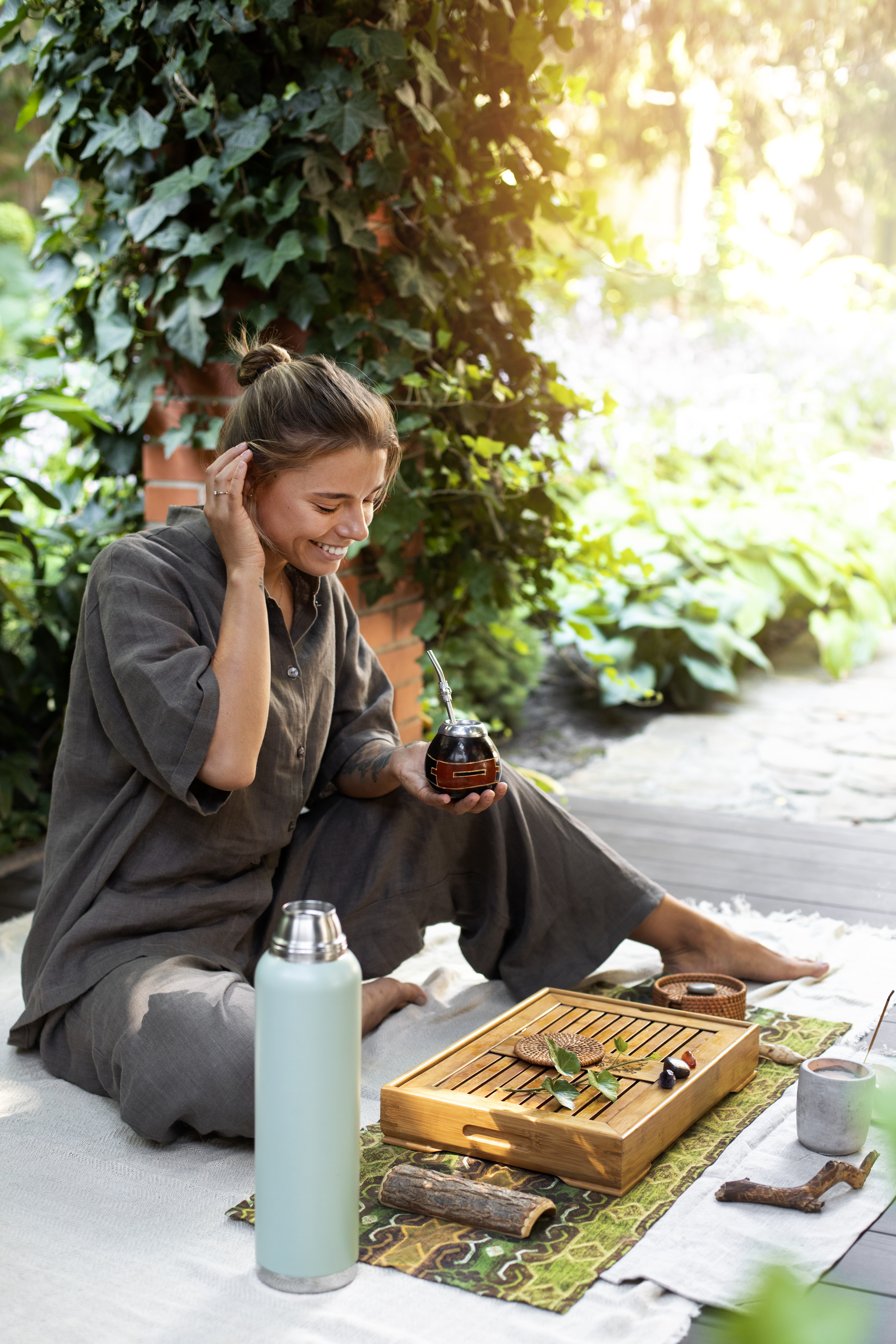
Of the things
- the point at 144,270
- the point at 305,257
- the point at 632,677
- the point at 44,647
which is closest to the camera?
the point at 305,257

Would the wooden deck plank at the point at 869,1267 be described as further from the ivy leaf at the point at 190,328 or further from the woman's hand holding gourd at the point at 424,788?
the ivy leaf at the point at 190,328

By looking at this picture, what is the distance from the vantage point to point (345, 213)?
8.14 ft

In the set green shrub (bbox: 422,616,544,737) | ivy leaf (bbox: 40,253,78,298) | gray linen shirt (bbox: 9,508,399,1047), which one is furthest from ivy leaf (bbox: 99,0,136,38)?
green shrub (bbox: 422,616,544,737)

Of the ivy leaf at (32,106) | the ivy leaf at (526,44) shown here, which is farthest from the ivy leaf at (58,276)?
the ivy leaf at (526,44)

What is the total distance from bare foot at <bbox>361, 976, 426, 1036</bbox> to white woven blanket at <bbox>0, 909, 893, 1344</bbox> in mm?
124

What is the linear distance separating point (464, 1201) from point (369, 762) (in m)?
0.74

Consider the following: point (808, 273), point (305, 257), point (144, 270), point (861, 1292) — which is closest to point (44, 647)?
point (144, 270)

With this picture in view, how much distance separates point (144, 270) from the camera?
8.86ft

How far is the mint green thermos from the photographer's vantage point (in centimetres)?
119

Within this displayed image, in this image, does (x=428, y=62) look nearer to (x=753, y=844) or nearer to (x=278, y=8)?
(x=278, y=8)

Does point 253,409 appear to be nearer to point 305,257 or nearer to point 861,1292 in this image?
point 305,257

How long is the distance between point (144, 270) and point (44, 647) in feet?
2.95

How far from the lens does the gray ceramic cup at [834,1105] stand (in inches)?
60.1

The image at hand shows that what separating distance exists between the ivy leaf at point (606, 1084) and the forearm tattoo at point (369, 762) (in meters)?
0.59
